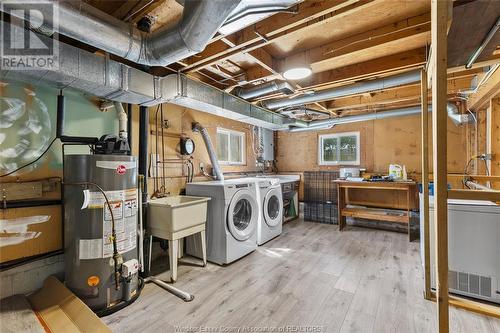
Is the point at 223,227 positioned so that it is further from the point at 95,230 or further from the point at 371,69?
the point at 371,69

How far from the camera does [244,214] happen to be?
10.6 ft

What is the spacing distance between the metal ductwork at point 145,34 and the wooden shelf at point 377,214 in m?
3.65

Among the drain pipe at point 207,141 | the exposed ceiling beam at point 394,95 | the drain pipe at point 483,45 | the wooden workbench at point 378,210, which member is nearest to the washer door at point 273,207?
the drain pipe at point 207,141

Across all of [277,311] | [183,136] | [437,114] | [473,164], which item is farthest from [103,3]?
[473,164]

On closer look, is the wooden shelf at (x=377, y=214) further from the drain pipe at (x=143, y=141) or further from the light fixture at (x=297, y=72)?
the drain pipe at (x=143, y=141)

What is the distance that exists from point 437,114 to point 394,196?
12.0 feet

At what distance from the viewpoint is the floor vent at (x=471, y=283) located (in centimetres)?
189

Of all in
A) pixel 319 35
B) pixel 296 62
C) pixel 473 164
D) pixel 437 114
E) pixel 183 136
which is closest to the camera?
pixel 437 114

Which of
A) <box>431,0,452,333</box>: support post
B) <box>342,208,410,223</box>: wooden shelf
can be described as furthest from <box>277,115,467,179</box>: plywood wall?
<box>431,0,452,333</box>: support post

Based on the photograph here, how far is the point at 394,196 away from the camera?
165 inches

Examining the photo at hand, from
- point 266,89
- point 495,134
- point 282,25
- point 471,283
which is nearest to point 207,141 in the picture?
point 266,89

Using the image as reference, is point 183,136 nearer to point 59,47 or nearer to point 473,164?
point 59,47

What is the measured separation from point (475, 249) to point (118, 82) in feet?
10.9

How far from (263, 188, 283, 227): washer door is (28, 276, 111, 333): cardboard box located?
233cm
